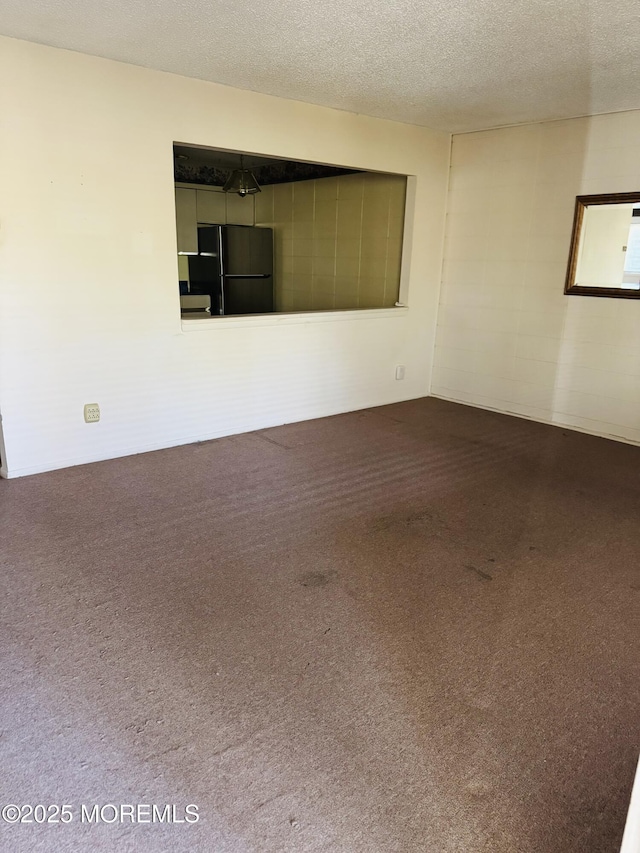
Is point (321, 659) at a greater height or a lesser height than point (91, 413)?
lesser

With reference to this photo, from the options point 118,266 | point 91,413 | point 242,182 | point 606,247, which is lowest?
point 91,413

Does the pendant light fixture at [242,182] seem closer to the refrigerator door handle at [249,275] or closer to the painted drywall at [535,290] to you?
the refrigerator door handle at [249,275]

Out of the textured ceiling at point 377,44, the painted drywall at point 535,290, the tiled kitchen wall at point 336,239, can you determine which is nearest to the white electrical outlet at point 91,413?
the textured ceiling at point 377,44

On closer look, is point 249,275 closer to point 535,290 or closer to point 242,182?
point 242,182

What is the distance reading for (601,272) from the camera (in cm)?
475

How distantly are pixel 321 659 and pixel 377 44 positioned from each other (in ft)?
9.99

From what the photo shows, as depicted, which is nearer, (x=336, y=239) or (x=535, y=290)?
(x=535, y=290)

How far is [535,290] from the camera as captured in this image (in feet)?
17.0

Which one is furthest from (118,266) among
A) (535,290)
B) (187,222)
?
(187,222)

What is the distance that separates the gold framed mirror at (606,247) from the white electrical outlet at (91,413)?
3.76 meters

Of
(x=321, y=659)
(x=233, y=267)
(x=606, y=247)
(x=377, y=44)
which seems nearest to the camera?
(x=321, y=659)

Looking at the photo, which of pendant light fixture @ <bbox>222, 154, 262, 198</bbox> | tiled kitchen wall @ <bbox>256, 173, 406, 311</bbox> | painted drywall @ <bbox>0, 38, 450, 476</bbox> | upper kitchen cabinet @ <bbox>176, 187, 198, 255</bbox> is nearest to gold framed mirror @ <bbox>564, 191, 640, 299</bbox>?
tiled kitchen wall @ <bbox>256, 173, 406, 311</bbox>

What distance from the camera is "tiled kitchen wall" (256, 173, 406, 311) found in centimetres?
588

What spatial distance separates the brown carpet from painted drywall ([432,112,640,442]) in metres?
1.33
